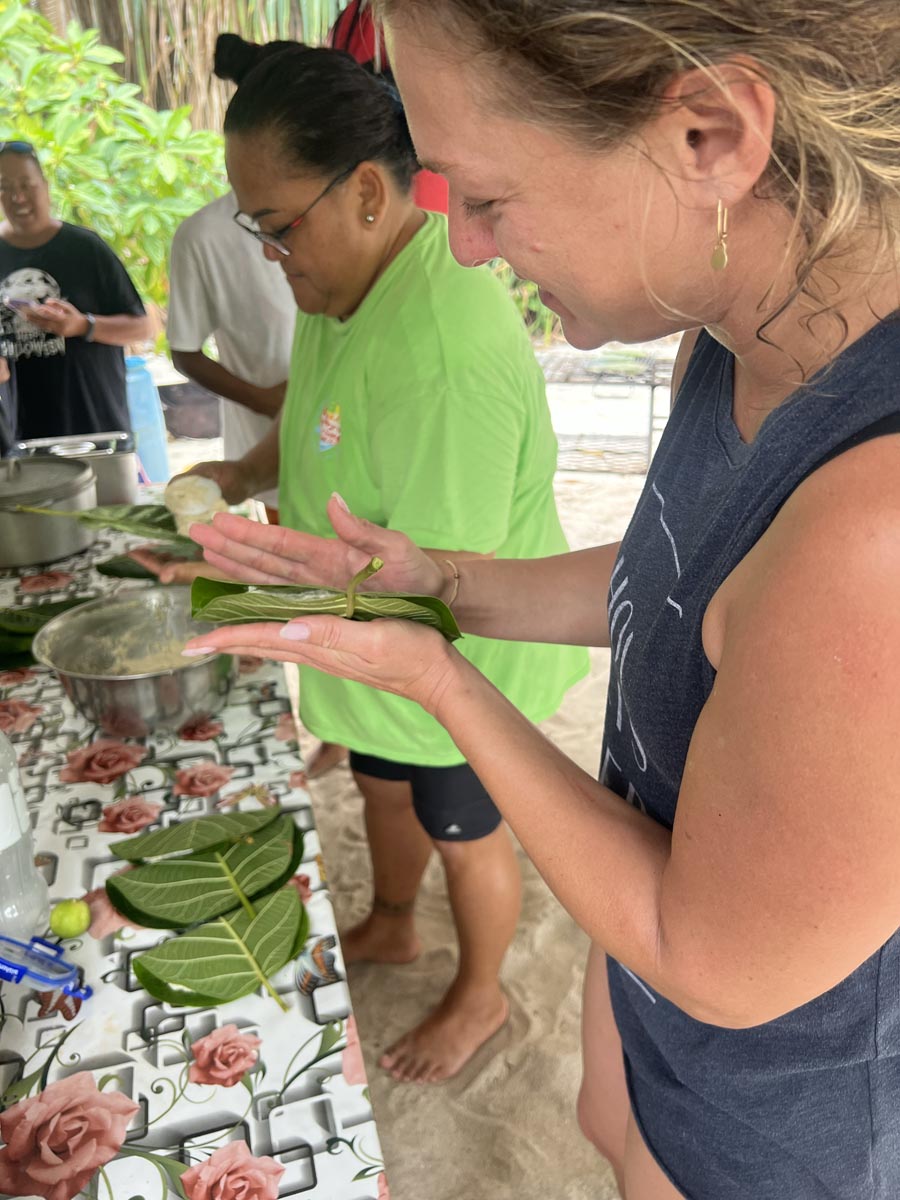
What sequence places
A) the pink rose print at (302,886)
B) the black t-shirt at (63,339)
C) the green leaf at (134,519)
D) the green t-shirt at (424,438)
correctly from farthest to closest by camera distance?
the black t-shirt at (63,339)
the green leaf at (134,519)
the green t-shirt at (424,438)
the pink rose print at (302,886)

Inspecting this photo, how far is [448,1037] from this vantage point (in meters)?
1.78

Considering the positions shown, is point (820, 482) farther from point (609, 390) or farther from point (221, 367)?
point (609, 390)

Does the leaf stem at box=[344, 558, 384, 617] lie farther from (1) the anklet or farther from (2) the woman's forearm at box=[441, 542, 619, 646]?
(1) the anklet

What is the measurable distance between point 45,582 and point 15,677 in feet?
1.16

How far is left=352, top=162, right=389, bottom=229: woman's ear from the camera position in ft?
4.29

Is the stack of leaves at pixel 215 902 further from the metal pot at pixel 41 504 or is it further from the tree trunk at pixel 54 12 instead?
the tree trunk at pixel 54 12

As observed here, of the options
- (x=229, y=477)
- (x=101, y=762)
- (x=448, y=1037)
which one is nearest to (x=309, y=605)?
(x=101, y=762)

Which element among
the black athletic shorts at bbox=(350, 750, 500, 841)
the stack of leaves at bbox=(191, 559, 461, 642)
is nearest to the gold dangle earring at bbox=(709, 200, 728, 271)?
the stack of leaves at bbox=(191, 559, 461, 642)

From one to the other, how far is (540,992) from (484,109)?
1.80 m

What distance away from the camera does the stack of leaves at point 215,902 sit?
2.81 ft

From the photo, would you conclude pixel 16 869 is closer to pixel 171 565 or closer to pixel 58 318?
pixel 171 565

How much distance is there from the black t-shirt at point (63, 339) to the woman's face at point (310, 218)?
1850 millimetres

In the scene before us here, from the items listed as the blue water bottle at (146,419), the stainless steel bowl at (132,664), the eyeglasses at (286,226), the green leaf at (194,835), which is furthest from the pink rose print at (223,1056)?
the blue water bottle at (146,419)

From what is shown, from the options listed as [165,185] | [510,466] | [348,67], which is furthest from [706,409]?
[165,185]
